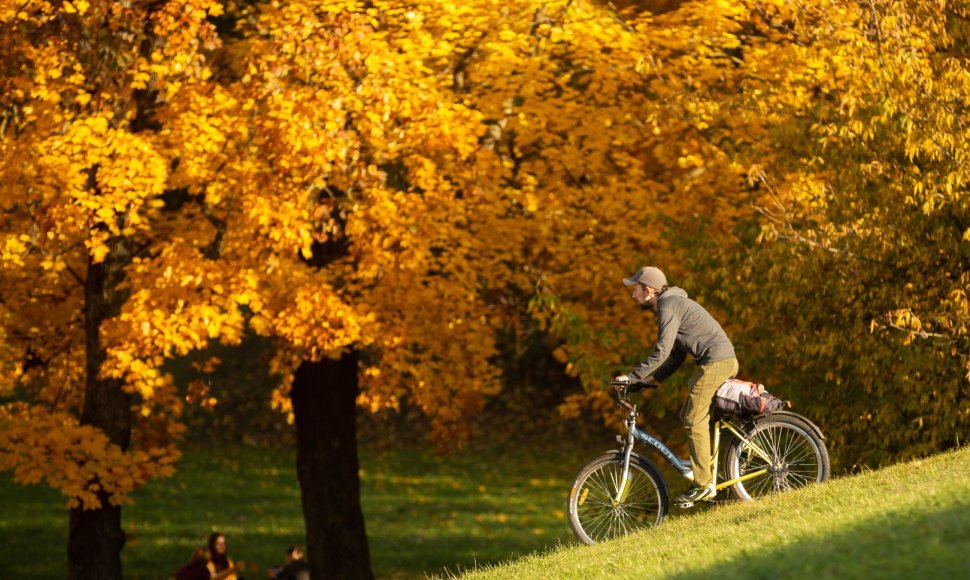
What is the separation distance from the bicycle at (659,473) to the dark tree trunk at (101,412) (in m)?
7.80

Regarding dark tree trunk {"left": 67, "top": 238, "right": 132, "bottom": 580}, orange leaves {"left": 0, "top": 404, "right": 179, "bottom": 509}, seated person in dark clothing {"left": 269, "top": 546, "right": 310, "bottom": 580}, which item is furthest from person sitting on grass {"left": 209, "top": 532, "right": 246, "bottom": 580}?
orange leaves {"left": 0, "top": 404, "right": 179, "bottom": 509}

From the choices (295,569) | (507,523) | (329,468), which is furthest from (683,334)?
(507,523)

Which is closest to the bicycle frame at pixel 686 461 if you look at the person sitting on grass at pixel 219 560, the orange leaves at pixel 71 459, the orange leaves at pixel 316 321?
the orange leaves at pixel 316 321

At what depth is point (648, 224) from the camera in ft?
56.5

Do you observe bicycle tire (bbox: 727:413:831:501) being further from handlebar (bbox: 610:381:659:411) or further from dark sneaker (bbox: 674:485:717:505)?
handlebar (bbox: 610:381:659:411)

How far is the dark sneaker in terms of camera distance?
418 inches

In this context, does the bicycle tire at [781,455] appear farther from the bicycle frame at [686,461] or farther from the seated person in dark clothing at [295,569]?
the seated person in dark clothing at [295,569]

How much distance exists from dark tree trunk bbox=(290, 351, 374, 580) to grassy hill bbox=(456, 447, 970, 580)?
28.4ft

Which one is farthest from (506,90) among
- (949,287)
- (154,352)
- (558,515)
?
(558,515)

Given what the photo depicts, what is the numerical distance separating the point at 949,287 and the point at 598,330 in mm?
4785

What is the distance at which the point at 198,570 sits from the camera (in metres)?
18.0

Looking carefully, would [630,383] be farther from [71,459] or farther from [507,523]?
[507,523]

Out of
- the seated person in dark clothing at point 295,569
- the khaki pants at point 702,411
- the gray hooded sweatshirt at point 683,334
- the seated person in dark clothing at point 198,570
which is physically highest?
the gray hooded sweatshirt at point 683,334

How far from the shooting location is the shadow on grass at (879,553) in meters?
6.86
